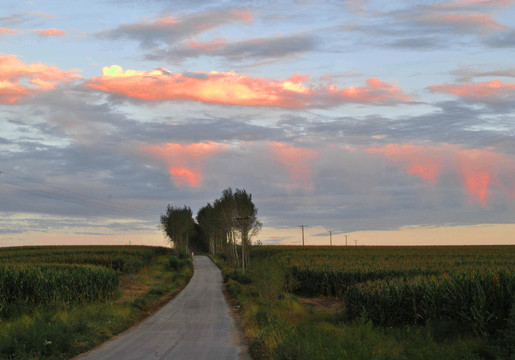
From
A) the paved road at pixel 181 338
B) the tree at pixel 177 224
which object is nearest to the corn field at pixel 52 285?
the paved road at pixel 181 338

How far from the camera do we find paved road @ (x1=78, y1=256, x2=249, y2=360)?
16.0 meters

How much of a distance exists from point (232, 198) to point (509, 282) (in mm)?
55690

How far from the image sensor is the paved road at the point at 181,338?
1605 centimetres

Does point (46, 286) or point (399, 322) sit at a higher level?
point (46, 286)

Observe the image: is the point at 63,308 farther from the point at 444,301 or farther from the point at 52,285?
the point at 444,301

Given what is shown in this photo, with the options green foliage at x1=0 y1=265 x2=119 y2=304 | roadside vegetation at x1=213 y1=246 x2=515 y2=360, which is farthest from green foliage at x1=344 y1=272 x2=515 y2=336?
green foliage at x1=0 y1=265 x2=119 y2=304

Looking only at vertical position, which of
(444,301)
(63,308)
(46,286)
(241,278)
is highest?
(46,286)

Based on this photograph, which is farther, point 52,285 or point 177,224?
point 177,224

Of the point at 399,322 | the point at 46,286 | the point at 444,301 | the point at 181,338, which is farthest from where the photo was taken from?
the point at 46,286

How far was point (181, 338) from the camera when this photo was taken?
19.6m

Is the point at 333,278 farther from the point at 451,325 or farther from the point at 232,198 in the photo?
the point at 232,198

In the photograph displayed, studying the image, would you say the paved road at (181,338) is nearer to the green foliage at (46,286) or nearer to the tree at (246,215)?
the green foliage at (46,286)

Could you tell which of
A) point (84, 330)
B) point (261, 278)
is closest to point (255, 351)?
point (84, 330)

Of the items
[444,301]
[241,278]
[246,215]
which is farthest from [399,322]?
[246,215]
